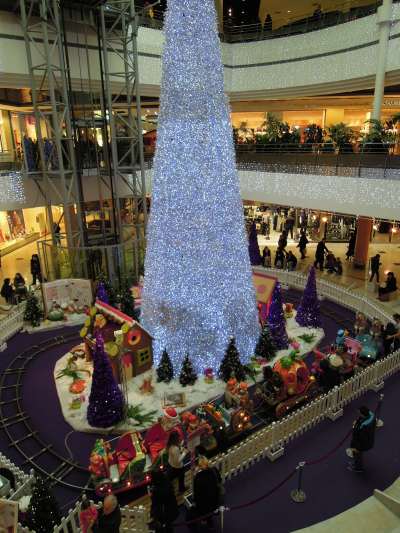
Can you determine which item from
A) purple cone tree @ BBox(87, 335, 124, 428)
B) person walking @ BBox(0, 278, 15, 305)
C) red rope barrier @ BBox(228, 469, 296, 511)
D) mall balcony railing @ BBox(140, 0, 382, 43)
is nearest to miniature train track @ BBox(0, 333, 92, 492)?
purple cone tree @ BBox(87, 335, 124, 428)

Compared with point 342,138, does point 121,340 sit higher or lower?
lower

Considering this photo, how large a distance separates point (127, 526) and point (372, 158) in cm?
1095

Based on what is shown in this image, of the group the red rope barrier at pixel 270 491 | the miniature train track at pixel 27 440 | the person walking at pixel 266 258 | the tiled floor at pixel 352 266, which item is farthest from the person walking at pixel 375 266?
the miniature train track at pixel 27 440

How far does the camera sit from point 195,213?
8016 mm

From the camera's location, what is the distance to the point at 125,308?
36.3ft

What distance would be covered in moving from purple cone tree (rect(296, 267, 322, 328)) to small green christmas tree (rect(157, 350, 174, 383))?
4208 millimetres

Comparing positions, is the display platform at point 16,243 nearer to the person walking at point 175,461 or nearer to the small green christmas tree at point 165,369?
the small green christmas tree at point 165,369

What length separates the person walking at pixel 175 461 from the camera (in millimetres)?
5496

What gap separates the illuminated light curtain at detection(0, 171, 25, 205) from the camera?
1319 cm

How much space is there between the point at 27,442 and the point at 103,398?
58.7 inches

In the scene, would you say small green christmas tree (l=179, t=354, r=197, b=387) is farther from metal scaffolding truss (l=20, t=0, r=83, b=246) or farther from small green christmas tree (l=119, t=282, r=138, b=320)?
metal scaffolding truss (l=20, t=0, r=83, b=246)

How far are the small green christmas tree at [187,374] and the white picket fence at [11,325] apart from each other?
16.2ft

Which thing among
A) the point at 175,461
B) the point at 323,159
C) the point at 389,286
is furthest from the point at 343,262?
the point at 175,461

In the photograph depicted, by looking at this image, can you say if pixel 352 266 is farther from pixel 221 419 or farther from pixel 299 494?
pixel 299 494
